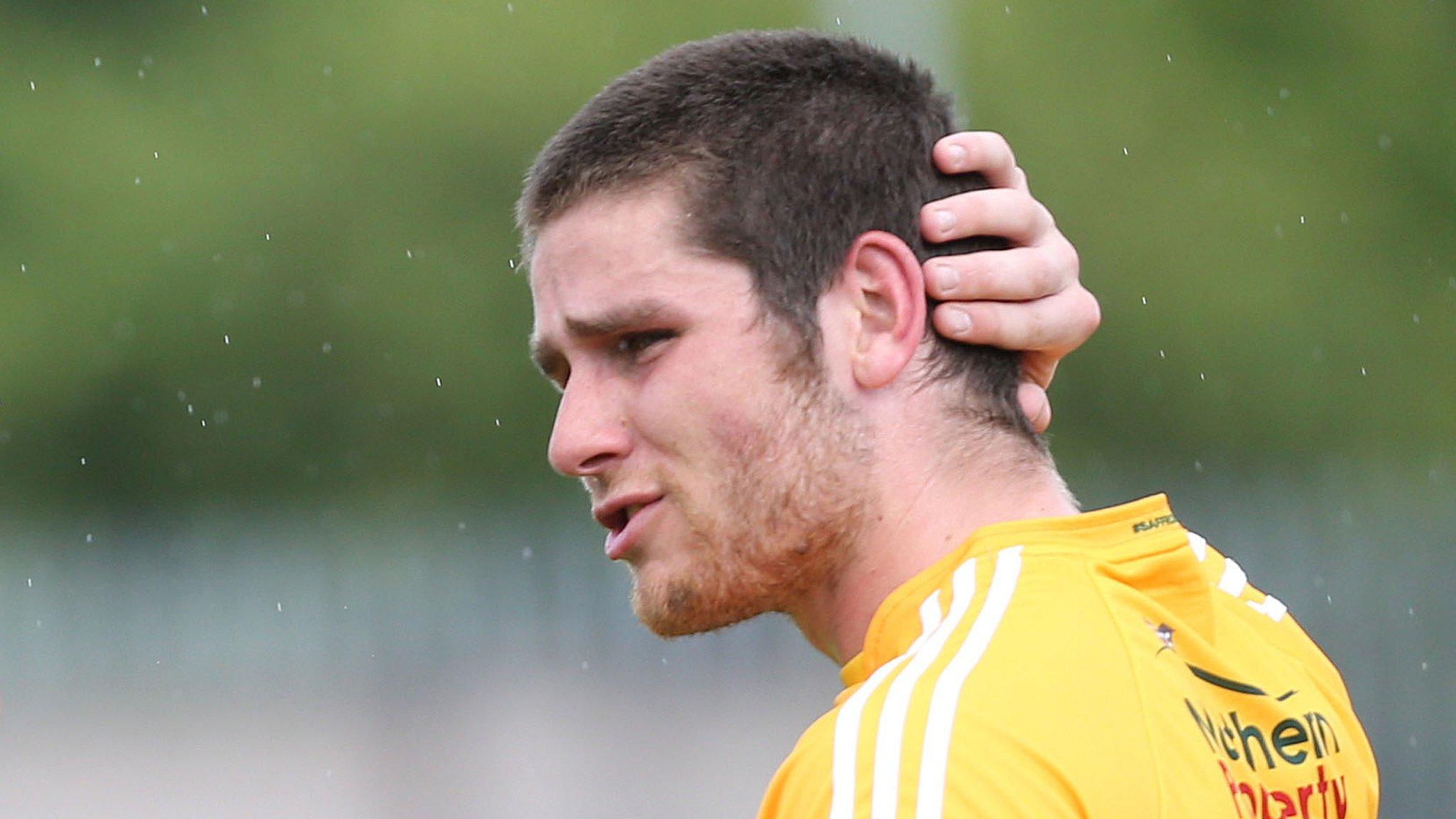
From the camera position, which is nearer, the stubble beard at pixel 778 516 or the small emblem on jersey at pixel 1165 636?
the small emblem on jersey at pixel 1165 636

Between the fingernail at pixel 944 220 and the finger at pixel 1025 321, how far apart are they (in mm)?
101

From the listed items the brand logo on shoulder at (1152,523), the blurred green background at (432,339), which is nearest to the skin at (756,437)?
the brand logo on shoulder at (1152,523)

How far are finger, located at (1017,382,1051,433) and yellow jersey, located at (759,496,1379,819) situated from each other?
248 millimetres

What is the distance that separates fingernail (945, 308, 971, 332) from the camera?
243 centimetres

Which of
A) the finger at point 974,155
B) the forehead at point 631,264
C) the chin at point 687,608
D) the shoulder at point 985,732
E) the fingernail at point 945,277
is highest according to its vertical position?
the finger at point 974,155

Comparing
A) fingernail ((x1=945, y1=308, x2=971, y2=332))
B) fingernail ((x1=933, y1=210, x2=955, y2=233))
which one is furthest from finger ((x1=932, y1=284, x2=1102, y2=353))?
fingernail ((x1=933, y1=210, x2=955, y2=233))

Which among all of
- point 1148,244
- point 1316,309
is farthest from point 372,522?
point 1316,309

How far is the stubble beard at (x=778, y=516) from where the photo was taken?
2.37 m

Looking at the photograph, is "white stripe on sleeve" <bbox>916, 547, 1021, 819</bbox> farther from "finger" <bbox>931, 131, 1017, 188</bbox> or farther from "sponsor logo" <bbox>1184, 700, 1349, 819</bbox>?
"finger" <bbox>931, 131, 1017, 188</bbox>

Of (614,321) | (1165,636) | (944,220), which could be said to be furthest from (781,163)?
(1165,636)

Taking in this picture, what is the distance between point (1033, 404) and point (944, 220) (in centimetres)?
29

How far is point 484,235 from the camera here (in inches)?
621

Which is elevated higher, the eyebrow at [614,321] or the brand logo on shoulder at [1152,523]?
the eyebrow at [614,321]

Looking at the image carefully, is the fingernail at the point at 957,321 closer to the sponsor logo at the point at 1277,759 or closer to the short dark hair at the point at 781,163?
the short dark hair at the point at 781,163
